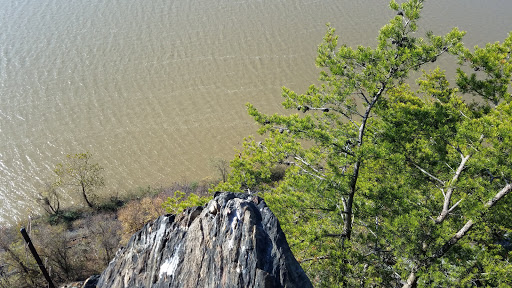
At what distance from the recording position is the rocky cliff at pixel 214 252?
790cm

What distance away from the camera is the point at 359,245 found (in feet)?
38.7

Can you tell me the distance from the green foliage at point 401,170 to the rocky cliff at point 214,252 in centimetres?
251

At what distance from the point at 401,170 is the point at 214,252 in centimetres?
600

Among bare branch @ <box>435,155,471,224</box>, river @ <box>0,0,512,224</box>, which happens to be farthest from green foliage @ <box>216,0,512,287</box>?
river @ <box>0,0,512,224</box>

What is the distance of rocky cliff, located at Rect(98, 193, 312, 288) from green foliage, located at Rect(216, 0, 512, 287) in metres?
2.51

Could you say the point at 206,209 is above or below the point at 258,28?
below

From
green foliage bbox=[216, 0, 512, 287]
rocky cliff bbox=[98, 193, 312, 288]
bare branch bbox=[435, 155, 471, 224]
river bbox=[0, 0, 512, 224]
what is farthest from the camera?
river bbox=[0, 0, 512, 224]

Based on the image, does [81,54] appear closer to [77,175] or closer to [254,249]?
[77,175]

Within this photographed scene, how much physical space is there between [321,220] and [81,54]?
3108 cm

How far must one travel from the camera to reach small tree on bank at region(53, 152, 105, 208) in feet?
80.0

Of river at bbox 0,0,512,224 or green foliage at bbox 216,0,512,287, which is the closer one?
green foliage at bbox 216,0,512,287

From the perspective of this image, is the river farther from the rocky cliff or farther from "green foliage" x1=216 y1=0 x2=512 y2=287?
the rocky cliff

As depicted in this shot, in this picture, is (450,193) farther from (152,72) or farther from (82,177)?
(152,72)

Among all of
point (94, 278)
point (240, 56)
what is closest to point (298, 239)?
point (94, 278)
